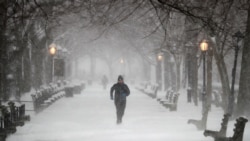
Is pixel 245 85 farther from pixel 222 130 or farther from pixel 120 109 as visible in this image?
pixel 222 130

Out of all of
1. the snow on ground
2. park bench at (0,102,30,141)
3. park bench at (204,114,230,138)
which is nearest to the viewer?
park bench at (204,114,230,138)

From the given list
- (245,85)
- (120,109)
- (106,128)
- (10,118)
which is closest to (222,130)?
(106,128)

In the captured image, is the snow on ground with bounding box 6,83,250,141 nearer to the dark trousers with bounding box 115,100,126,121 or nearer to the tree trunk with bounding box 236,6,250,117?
the dark trousers with bounding box 115,100,126,121

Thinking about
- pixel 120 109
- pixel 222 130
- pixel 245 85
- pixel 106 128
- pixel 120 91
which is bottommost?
pixel 106 128

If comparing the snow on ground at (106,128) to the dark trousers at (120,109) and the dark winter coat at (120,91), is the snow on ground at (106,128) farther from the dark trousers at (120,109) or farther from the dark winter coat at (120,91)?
the dark winter coat at (120,91)

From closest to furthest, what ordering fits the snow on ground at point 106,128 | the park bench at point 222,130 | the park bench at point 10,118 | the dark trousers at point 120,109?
the park bench at point 222,130 → the snow on ground at point 106,128 → the park bench at point 10,118 → the dark trousers at point 120,109

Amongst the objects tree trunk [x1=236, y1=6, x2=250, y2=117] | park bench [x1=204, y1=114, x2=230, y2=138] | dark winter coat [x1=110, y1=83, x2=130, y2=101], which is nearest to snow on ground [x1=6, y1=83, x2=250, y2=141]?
park bench [x1=204, y1=114, x2=230, y2=138]

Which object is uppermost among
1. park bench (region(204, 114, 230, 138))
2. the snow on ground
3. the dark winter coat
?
the dark winter coat

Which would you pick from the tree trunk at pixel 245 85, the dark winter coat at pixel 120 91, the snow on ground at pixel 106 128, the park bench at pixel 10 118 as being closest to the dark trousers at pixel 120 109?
the dark winter coat at pixel 120 91

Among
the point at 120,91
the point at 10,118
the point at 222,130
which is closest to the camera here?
the point at 222,130

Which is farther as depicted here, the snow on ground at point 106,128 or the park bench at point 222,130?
the snow on ground at point 106,128

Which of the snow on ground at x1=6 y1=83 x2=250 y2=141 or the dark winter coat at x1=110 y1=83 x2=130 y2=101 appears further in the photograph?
the dark winter coat at x1=110 y1=83 x2=130 y2=101

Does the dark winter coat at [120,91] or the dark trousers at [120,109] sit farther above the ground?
the dark winter coat at [120,91]

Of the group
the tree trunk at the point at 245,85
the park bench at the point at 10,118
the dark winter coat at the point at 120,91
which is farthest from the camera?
the tree trunk at the point at 245,85
